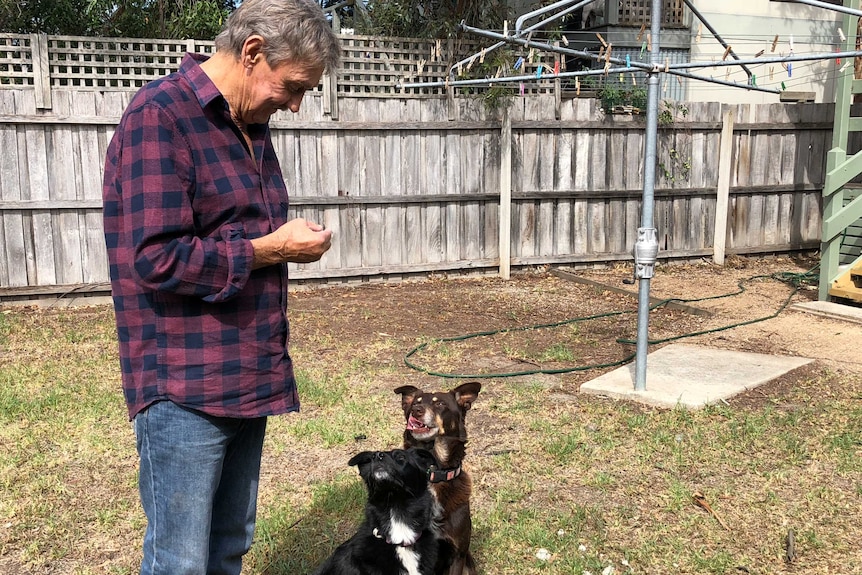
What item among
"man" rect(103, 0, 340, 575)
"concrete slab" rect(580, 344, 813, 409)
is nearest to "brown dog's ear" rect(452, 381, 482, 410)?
"man" rect(103, 0, 340, 575)

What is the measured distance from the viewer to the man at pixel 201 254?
5.31ft

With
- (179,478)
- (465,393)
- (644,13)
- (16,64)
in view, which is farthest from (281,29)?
(644,13)

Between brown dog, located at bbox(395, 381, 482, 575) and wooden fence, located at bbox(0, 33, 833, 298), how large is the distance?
526cm

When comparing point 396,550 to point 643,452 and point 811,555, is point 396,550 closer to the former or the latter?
point 811,555

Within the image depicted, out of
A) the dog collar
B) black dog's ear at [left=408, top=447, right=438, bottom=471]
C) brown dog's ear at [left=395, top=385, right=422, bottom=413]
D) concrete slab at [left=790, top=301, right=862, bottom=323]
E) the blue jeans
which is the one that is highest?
the blue jeans

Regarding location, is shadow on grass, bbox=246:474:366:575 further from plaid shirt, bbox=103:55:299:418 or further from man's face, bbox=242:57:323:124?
man's face, bbox=242:57:323:124

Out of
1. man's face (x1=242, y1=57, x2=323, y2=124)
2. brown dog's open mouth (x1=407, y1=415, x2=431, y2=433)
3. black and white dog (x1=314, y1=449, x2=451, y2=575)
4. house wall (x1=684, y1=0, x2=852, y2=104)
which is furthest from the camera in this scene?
house wall (x1=684, y1=0, x2=852, y2=104)

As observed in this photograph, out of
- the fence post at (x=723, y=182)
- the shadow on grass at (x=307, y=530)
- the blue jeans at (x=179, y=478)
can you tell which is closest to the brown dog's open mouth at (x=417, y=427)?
the shadow on grass at (x=307, y=530)

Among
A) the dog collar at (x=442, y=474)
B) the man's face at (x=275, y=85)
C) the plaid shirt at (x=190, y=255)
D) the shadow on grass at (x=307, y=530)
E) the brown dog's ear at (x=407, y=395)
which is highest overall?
the man's face at (x=275, y=85)

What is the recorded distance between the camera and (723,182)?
9.71 m

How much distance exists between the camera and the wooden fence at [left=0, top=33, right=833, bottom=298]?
7238 millimetres

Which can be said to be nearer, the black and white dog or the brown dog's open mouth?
the black and white dog

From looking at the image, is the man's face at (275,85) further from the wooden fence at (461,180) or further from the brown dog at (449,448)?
the wooden fence at (461,180)

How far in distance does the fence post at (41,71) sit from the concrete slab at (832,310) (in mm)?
7236
